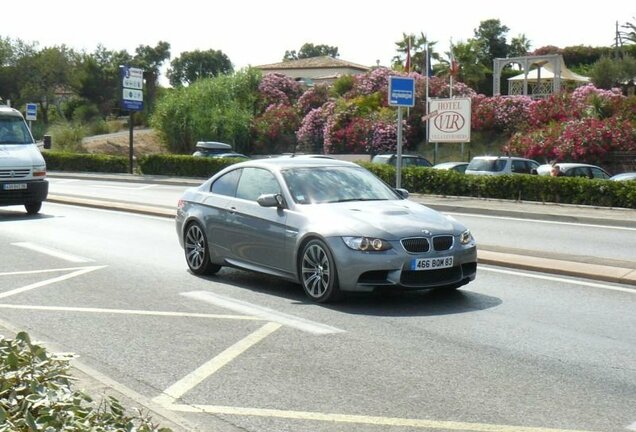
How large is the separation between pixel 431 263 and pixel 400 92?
37.3 ft

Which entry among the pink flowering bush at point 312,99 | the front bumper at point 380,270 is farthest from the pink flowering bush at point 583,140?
the front bumper at point 380,270

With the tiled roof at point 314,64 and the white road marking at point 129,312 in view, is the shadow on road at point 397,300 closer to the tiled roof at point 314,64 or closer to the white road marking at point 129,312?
the white road marking at point 129,312

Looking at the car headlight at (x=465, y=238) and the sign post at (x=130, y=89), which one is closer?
the car headlight at (x=465, y=238)

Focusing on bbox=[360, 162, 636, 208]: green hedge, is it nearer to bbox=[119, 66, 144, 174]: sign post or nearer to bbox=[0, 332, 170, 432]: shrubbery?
bbox=[0, 332, 170, 432]: shrubbery

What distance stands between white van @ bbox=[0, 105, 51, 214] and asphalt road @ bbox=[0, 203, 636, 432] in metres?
8.01

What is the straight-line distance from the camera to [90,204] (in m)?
23.2

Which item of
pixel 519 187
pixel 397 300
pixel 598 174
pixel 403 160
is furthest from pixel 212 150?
pixel 397 300

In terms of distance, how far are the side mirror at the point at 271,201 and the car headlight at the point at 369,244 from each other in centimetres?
129

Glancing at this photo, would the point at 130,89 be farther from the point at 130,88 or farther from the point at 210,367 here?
the point at 210,367

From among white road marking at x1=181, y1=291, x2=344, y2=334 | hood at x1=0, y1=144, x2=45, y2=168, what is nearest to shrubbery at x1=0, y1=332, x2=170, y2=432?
white road marking at x1=181, y1=291, x2=344, y2=334

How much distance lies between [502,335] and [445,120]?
23.1m

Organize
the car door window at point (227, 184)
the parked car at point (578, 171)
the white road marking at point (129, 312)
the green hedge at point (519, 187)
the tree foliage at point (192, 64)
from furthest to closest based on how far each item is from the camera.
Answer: the tree foliage at point (192, 64) → the parked car at point (578, 171) → the green hedge at point (519, 187) → the car door window at point (227, 184) → the white road marking at point (129, 312)

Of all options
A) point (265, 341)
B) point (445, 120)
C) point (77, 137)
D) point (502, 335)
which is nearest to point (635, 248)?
point (502, 335)

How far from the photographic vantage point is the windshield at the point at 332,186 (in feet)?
32.8
